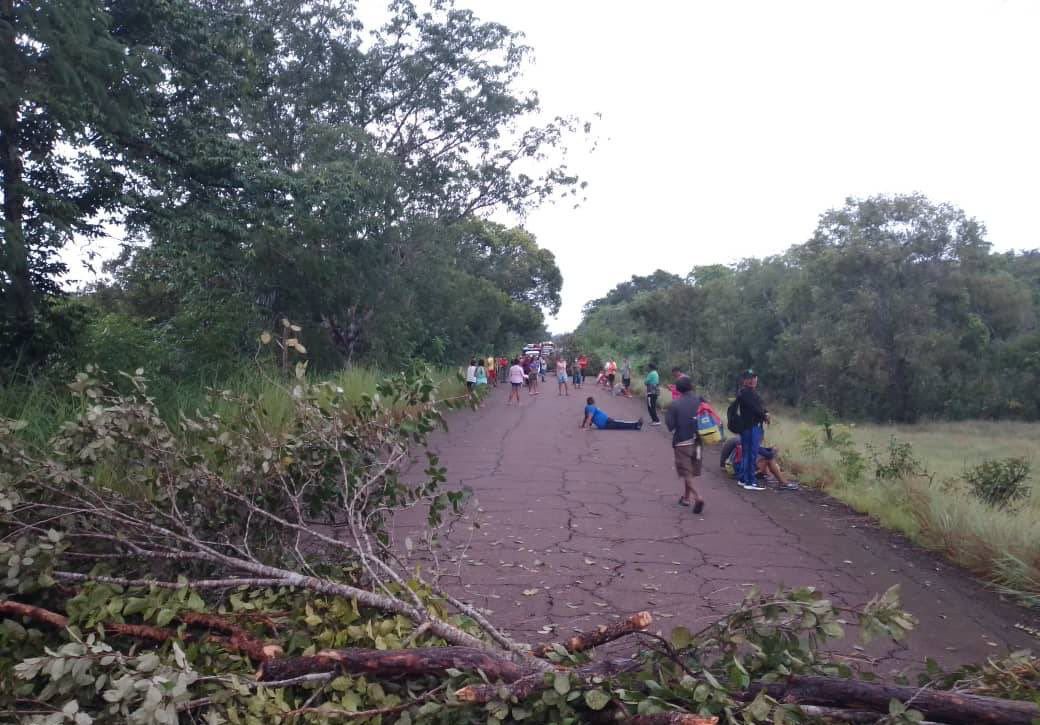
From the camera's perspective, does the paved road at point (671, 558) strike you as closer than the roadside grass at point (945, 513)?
Yes

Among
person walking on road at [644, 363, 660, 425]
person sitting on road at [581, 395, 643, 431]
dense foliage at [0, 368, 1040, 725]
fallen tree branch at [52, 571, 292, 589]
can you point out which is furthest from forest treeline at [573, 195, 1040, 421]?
fallen tree branch at [52, 571, 292, 589]

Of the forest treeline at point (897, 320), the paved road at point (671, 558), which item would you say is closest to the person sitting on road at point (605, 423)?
the paved road at point (671, 558)

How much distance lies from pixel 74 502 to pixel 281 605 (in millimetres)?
1521

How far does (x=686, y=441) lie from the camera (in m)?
9.38

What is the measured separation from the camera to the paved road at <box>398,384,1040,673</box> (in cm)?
553

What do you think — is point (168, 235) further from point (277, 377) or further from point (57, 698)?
point (57, 698)

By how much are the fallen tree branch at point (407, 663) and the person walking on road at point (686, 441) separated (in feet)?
21.1

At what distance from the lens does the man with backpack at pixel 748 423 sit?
35.7ft

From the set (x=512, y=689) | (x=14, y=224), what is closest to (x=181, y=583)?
(x=512, y=689)

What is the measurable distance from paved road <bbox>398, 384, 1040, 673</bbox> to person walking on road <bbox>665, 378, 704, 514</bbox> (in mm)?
247

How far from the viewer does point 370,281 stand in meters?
20.0

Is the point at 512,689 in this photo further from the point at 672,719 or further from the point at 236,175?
the point at 236,175

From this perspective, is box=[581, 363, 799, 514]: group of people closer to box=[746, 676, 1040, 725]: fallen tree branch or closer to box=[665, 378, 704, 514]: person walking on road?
box=[665, 378, 704, 514]: person walking on road

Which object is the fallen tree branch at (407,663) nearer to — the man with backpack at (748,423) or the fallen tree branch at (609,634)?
the fallen tree branch at (609,634)
